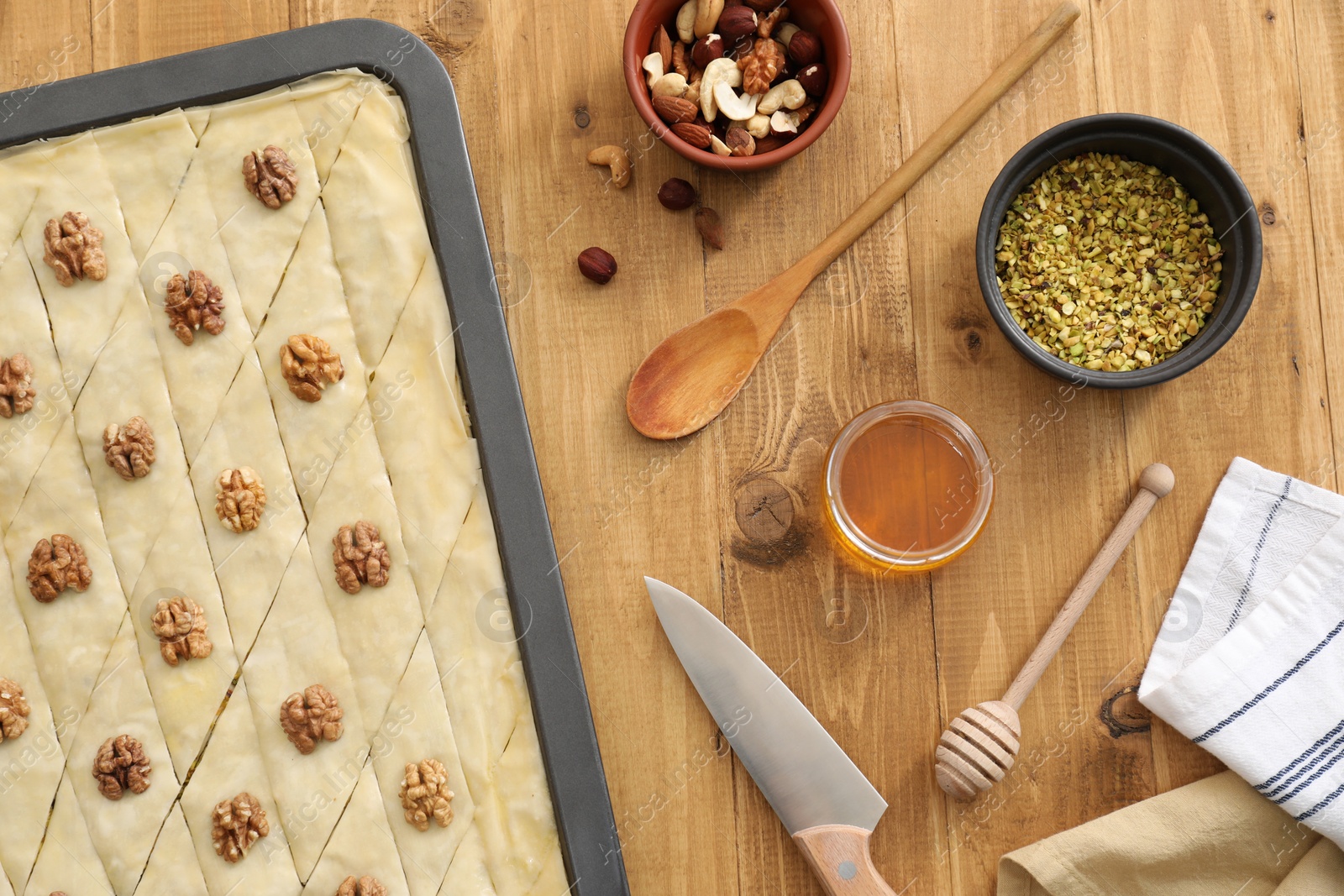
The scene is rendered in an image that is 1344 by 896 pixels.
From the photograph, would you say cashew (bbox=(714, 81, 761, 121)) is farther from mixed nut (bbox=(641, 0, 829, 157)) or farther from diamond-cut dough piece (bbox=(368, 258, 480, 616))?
diamond-cut dough piece (bbox=(368, 258, 480, 616))

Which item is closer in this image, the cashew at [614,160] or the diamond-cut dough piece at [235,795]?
the diamond-cut dough piece at [235,795]

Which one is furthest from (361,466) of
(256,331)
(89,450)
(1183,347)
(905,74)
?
(1183,347)

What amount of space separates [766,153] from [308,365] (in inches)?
22.9

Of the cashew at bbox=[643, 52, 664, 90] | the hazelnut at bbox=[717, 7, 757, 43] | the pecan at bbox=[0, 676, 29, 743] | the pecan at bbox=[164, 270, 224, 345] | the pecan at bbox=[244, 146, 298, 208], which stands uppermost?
the hazelnut at bbox=[717, 7, 757, 43]

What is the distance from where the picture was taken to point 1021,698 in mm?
1140

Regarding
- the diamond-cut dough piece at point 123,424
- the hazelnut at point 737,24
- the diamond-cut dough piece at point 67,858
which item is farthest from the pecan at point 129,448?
the hazelnut at point 737,24

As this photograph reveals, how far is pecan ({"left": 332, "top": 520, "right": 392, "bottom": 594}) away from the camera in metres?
1.06

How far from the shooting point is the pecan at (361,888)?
105 cm

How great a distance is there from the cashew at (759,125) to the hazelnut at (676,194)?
0.10 metres

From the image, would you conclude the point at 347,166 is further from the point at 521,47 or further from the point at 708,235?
the point at 708,235

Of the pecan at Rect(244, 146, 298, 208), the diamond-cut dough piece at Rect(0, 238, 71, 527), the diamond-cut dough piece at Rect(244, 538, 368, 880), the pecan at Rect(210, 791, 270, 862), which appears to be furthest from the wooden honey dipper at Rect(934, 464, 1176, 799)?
the diamond-cut dough piece at Rect(0, 238, 71, 527)

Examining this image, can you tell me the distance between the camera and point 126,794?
41.8 inches

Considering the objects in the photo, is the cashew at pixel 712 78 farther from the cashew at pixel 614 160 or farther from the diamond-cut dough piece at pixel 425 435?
the diamond-cut dough piece at pixel 425 435

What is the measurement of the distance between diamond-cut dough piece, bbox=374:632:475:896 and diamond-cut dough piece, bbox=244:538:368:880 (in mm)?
35
